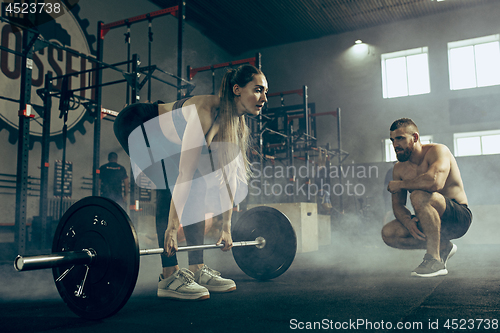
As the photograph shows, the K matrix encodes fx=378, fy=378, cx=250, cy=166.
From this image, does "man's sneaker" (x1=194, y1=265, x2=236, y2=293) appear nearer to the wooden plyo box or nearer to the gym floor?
the gym floor

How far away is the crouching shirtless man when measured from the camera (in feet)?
6.07

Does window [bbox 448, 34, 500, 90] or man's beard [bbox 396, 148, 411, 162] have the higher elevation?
window [bbox 448, 34, 500, 90]

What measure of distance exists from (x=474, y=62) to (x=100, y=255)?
8452mm

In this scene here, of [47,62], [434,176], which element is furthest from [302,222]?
[47,62]

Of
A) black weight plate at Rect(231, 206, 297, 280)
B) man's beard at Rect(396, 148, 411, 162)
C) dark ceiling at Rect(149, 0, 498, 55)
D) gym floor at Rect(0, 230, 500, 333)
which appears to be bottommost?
gym floor at Rect(0, 230, 500, 333)

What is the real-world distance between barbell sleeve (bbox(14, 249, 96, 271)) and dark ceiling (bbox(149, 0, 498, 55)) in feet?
21.6

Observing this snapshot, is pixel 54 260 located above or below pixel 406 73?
below

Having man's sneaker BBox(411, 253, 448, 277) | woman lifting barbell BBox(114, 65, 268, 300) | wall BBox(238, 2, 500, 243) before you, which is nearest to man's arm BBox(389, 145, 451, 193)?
man's sneaker BBox(411, 253, 448, 277)

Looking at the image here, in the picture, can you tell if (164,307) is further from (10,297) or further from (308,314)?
(10,297)

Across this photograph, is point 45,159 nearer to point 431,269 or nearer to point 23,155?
point 23,155

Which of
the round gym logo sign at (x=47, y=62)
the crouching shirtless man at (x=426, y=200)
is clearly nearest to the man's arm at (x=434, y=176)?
the crouching shirtless man at (x=426, y=200)

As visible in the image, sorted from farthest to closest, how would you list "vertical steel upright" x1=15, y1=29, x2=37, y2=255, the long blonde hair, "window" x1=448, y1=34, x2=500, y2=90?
"window" x1=448, y1=34, x2=500, y2=90 < "vertical steel upright" x1=15, y1=29, x2=37, y2=255 < the long blonde hair

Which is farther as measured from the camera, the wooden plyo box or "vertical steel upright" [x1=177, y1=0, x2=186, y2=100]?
the wooden plyo box

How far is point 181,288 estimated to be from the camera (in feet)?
4.50
